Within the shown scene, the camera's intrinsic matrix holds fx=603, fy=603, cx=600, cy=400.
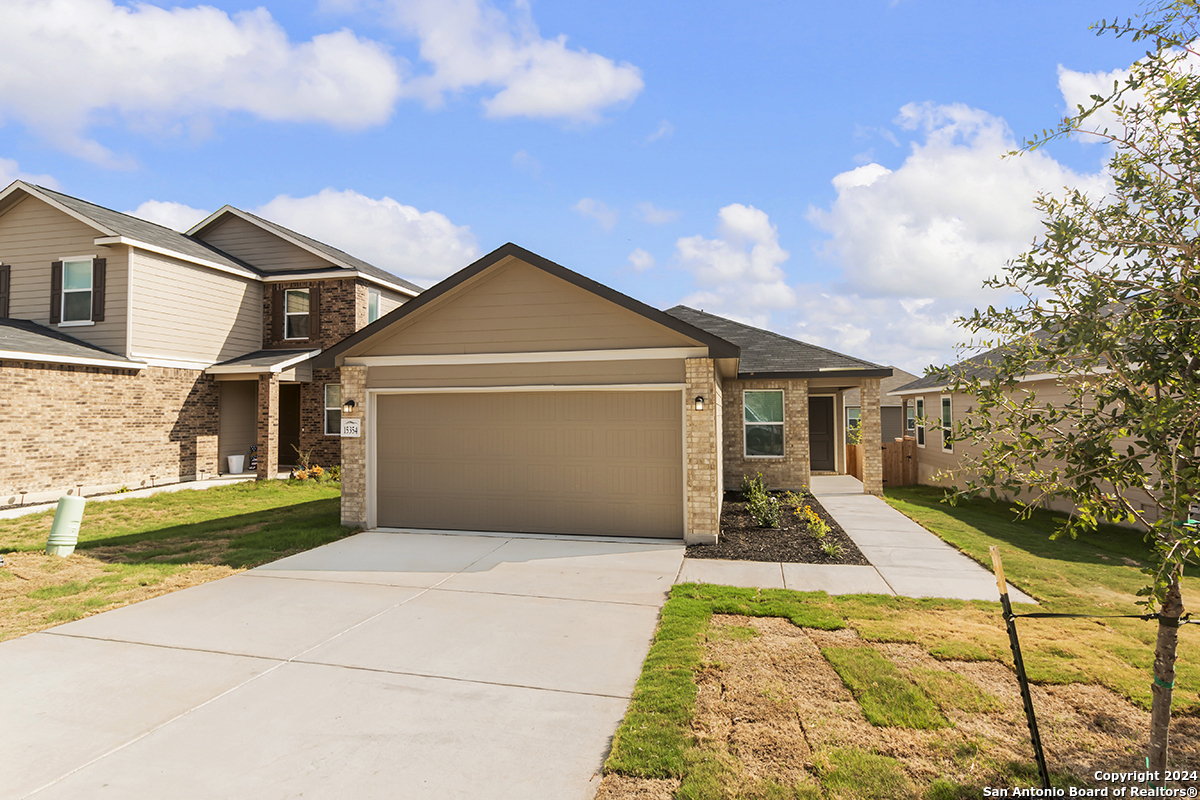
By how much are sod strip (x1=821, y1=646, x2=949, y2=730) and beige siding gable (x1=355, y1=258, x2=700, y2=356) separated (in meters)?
5.32

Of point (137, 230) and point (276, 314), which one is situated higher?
point (137, 230)

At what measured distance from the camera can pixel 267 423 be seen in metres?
16.9

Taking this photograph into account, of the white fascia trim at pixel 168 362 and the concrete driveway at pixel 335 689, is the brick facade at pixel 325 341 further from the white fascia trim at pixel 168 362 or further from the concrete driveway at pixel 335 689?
the concrete driveway at pixel 335 689

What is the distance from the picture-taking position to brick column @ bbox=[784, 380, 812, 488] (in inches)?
584

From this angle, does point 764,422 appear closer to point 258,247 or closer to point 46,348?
point 46,348

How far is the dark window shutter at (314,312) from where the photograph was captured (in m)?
18.9

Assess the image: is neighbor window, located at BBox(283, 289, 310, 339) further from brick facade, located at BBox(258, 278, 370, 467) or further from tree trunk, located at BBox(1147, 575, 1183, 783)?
tree trunk, located at BBox(1147, 575, 1183, 783)

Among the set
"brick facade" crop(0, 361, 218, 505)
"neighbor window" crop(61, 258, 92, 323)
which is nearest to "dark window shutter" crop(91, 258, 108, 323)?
"neighbor window" crop(61, 258, 92, 323)

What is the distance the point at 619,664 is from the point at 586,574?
107 inches

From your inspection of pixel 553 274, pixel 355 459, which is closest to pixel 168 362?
pixel 355 459

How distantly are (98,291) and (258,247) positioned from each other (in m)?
5.01

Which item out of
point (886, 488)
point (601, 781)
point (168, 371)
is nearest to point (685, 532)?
point (601, 781)

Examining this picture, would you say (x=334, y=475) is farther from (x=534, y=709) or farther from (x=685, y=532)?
(x=534, y=709)

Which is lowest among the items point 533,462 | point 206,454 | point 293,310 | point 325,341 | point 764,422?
point 206,454
